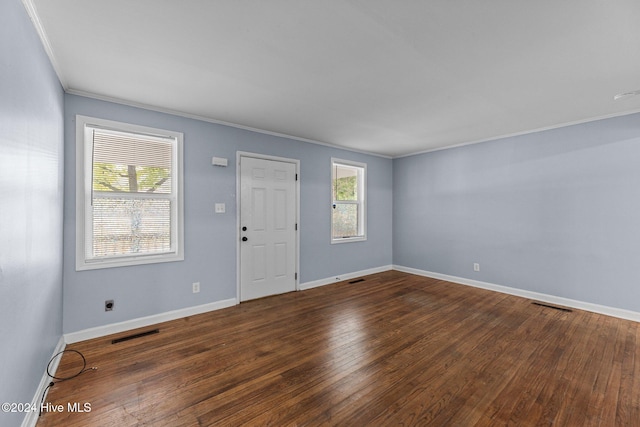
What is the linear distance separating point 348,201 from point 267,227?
188 centimetres

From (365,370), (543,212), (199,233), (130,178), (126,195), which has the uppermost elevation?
(130,178)

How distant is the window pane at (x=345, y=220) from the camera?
5258 mm

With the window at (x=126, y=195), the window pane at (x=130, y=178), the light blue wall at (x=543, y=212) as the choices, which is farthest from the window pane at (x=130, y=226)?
the light blue wall at (x=543, y=212)

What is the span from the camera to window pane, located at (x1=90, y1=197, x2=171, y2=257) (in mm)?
2982

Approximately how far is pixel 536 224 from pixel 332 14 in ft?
13.8

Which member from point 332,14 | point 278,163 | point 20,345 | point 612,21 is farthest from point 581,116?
point 20,345

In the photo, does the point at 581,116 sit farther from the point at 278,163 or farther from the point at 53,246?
the point at 53,246

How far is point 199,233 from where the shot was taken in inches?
141

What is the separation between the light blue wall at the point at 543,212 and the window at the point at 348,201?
1173 mm

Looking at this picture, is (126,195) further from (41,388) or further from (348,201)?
(348,201)

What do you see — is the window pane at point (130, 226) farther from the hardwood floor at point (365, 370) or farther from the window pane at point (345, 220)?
the window pane at point (345, 220)

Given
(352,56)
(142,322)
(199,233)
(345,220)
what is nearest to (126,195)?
(199,233)

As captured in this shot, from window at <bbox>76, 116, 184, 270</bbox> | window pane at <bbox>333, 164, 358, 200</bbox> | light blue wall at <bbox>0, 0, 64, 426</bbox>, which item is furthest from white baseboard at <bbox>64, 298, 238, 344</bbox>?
window pane at <bbox>333, 164, 358, 200</bbox>

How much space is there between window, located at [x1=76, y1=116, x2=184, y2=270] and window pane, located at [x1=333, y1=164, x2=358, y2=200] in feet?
9.04
